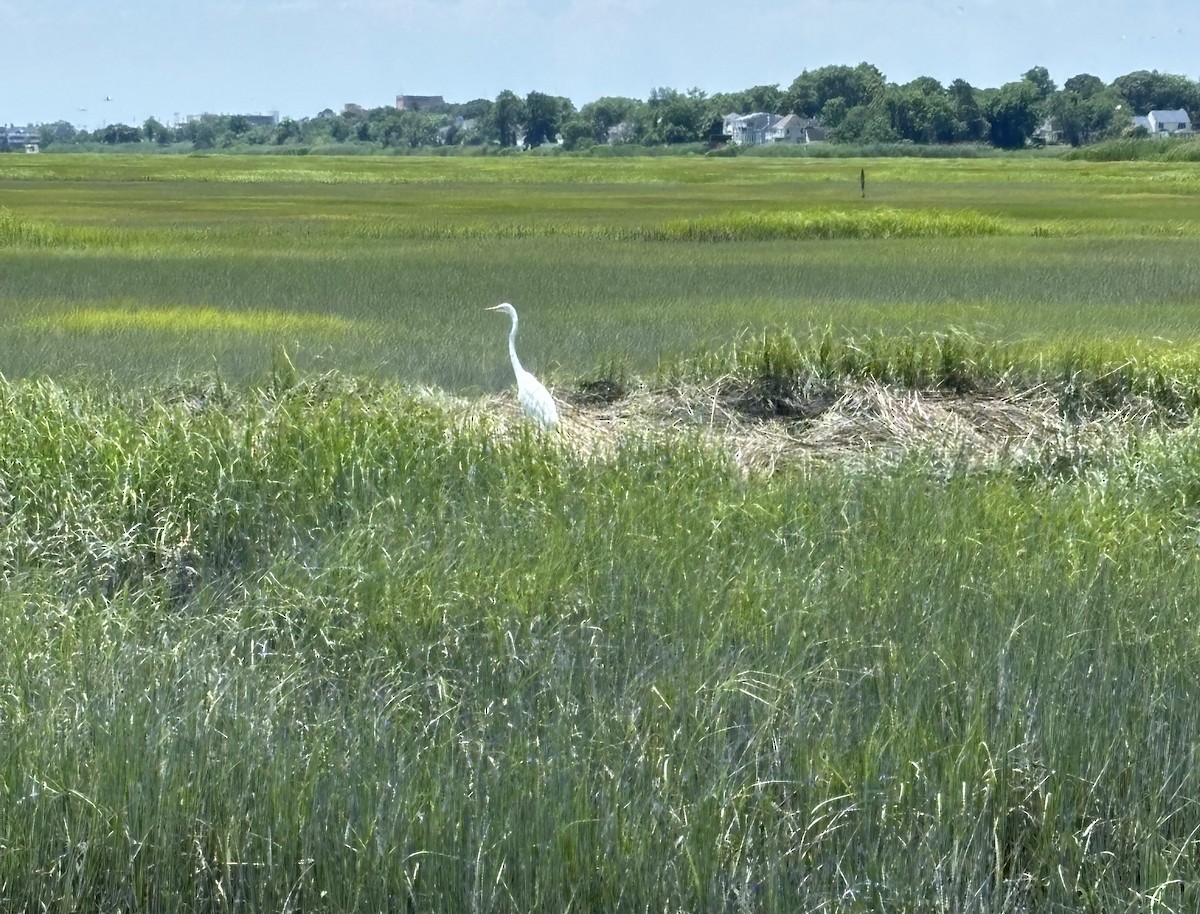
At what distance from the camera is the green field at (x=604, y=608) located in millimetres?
3699

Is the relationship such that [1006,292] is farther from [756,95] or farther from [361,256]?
[756,95]

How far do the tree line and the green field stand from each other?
241ft

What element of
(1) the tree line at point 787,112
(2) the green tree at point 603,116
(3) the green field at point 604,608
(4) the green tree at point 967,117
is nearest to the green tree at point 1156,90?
(1) the tree line at point 787,112

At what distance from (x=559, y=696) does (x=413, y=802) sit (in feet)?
2.74

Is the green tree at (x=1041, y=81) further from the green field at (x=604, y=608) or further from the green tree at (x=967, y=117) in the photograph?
the green field at (x=604, y=608)

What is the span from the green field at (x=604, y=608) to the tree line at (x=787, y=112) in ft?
241

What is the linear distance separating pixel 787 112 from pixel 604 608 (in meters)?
116

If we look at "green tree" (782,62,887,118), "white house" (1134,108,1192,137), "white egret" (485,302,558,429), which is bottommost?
"white egret" (485,302,558,429)

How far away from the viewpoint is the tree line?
87000mm

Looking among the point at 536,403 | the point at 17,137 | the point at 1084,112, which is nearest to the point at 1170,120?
the point at 1084,112

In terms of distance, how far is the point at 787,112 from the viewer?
383ft

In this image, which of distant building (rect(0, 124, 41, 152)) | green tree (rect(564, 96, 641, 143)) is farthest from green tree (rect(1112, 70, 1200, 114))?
distant building (rect(0, 124, 41, 152))

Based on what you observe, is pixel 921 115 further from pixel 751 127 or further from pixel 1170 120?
Answer: pixel 751 127

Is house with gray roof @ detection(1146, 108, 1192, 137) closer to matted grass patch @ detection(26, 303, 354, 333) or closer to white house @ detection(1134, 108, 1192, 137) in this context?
white house @ detection(1134, 108, 1192, 137)
